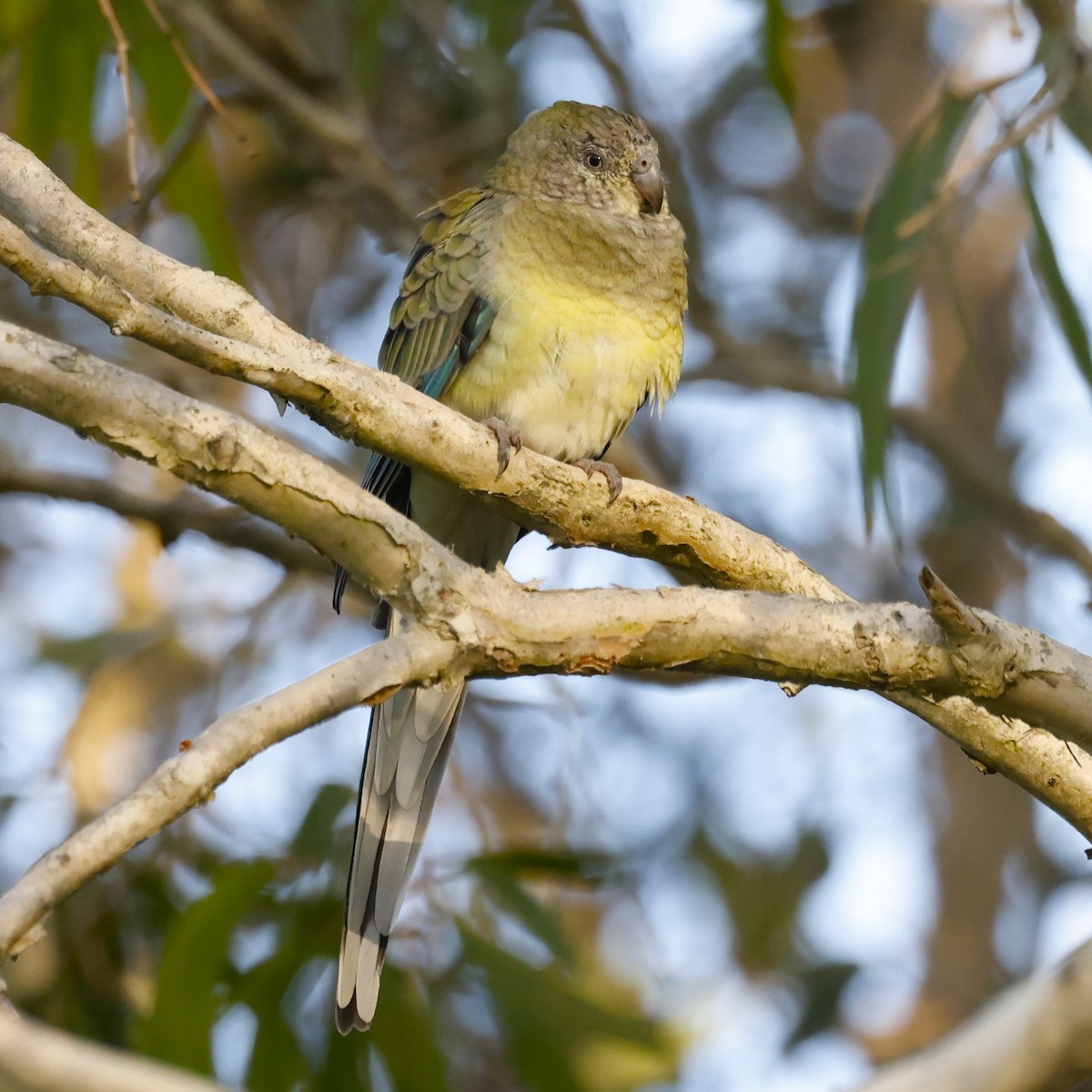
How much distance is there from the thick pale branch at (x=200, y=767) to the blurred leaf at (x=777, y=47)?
233cm

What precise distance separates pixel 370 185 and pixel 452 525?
5.24 feet

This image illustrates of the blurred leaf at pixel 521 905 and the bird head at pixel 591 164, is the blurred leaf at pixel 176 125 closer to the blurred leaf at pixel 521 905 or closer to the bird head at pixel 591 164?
the bird head at pixel 591 164

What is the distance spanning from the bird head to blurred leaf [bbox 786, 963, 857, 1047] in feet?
8.03

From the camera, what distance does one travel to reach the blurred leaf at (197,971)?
3.02m

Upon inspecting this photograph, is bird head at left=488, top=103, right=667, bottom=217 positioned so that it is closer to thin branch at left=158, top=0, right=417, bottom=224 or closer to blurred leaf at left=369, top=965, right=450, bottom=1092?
thin branch at left=158, top=0, right=417, bottom=224

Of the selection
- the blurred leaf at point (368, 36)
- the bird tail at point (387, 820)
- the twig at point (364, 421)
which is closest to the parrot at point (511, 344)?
the bird tail at point (387, 820)

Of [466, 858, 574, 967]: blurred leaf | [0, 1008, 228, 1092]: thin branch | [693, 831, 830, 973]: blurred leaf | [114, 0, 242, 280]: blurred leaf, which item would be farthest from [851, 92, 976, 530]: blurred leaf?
[693, 831, 830, 973]: blurred leaf

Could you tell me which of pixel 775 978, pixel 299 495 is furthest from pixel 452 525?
pixel 775 978

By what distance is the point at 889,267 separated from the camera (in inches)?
112

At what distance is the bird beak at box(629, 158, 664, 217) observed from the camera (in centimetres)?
328

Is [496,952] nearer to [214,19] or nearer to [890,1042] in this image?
[890,1042]

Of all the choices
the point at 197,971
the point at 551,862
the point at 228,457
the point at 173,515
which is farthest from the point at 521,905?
the point at 228,457

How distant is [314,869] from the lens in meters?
3.47

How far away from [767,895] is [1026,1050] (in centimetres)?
406
